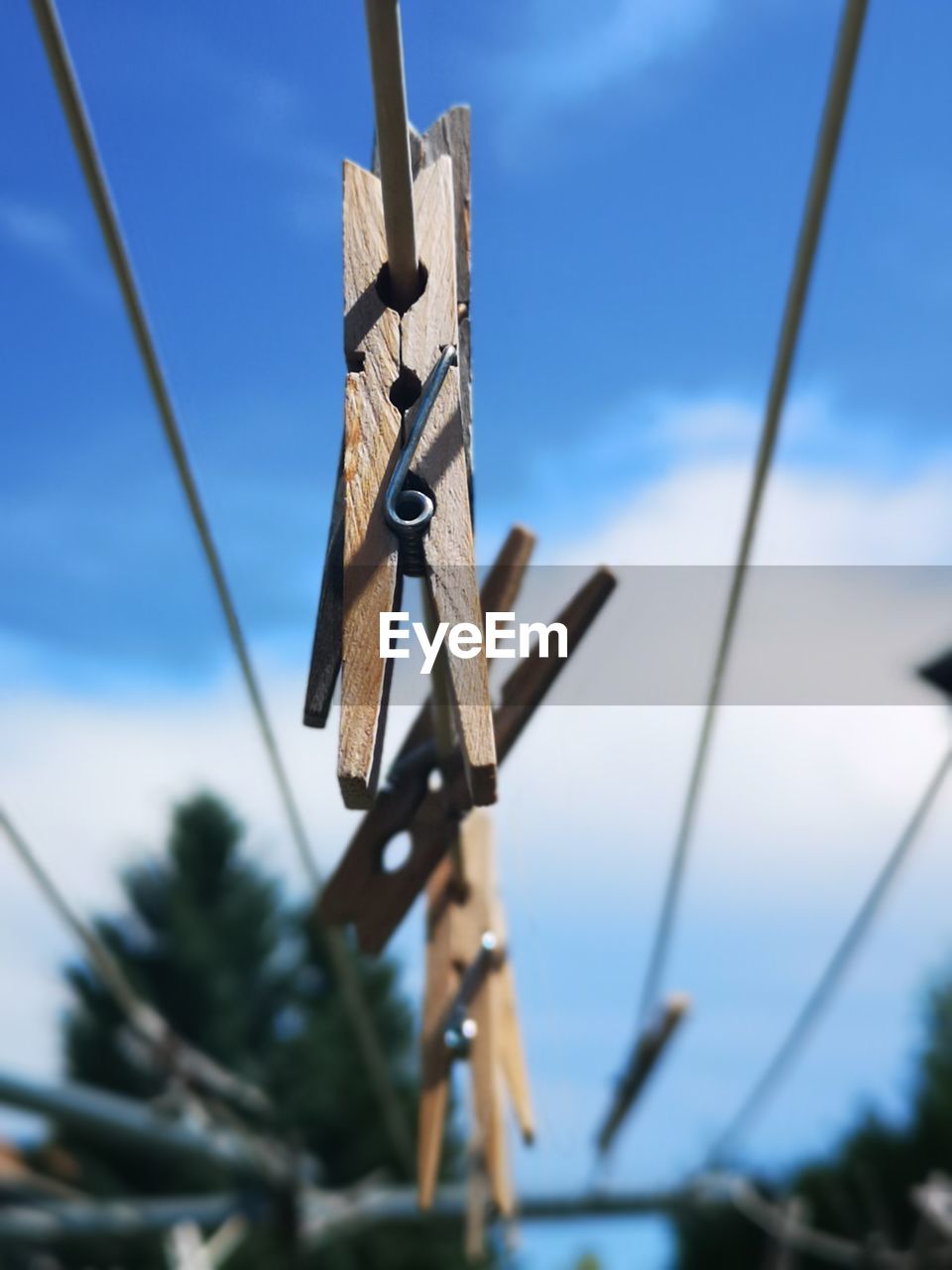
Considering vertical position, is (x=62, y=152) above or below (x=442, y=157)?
above

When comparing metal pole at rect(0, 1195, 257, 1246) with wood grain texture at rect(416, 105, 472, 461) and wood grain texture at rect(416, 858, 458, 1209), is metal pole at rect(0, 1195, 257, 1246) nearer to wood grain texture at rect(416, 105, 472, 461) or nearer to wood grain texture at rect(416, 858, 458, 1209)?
wood grain texture at rect(416, 858, 458, 1209)

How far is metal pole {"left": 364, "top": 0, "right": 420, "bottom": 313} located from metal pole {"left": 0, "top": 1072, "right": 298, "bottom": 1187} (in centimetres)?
236

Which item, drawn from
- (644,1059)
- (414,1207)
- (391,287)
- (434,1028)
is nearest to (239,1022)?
(414,1207)

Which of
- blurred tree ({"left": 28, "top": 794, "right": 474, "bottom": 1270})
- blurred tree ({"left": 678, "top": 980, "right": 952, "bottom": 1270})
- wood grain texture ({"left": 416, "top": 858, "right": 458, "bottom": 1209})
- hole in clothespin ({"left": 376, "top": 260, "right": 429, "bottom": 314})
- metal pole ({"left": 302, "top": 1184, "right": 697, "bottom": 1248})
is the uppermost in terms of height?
blurred tree ({"left": 28, "top": 794, "right": 474, "bottom": 1270})

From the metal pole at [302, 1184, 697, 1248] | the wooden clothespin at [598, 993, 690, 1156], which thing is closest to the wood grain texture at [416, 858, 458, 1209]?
the wooden clothespin at [598, 993, 690, 1156]

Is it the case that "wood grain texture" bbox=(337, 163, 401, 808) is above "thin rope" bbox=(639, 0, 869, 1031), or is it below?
below

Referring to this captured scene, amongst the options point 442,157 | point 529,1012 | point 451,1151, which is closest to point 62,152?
point 442,157

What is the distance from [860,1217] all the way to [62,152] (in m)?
9.22

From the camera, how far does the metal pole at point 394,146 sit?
4.07ft

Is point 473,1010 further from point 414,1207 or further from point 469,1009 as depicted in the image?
point 414,1207

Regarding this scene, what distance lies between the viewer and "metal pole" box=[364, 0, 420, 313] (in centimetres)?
124

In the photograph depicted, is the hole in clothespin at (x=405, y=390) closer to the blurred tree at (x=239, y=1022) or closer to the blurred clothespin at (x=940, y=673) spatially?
the blurred clothespin at (x=940, y=673)

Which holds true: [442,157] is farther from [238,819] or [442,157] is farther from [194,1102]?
[238,819]

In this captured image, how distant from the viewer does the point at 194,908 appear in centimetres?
1331
